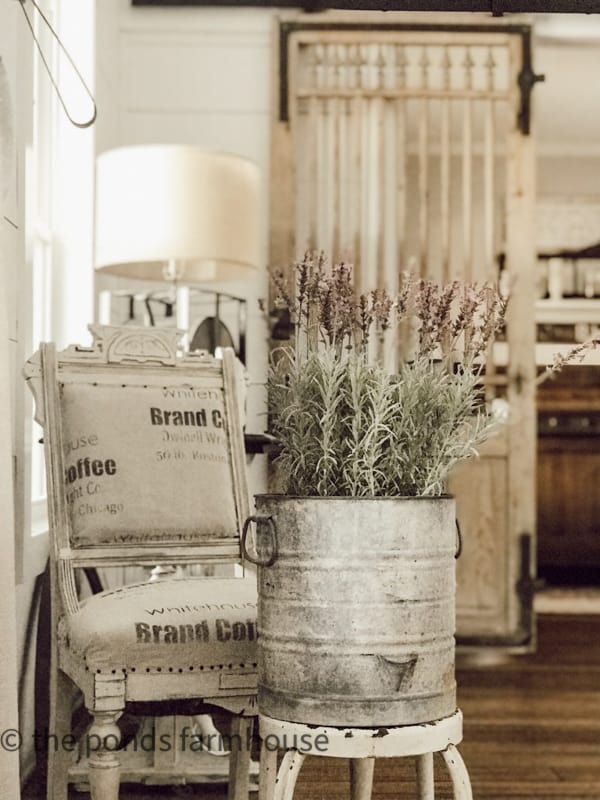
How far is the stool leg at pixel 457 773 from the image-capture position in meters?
1.36

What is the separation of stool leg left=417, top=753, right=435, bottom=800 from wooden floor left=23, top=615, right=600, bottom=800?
14.3 inches

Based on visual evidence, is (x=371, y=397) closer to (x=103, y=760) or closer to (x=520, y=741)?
(x=103, y=760)

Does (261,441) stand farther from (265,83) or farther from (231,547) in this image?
(265,83)

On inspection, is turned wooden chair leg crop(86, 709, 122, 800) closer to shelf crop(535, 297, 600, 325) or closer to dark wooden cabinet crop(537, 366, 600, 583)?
dark wooden cabinet crop(537, 366, 600, 583)

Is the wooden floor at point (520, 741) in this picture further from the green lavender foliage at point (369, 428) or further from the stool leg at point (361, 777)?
the green lavender foliage at point (369, 428)

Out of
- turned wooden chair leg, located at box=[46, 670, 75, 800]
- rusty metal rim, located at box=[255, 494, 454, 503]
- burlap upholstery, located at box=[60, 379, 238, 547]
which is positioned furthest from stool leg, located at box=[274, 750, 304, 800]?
burlap upholstery, located at box=[60, 379, 238, 547]

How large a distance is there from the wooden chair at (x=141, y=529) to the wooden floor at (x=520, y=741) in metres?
Result: 0.49

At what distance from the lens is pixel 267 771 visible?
4.78ft

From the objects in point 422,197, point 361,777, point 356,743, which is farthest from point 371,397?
point 422,197

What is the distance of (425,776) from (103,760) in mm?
486

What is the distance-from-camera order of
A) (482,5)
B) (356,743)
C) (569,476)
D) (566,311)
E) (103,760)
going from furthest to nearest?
(566,311), (569,476), (482,5), (103,760), (356,743)

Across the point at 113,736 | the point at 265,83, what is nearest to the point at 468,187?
the point at 265,83

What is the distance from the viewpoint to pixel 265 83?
161 inches

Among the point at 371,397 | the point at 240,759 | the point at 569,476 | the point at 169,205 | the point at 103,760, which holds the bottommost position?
the point at 240,759
